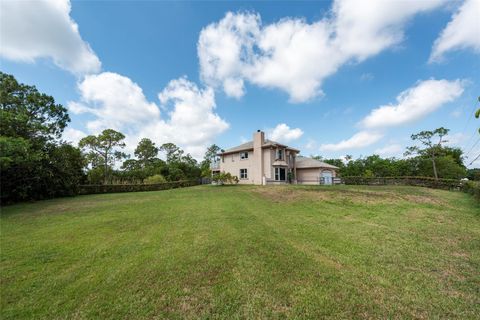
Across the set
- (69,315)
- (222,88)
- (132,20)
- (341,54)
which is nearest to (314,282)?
(69,315)

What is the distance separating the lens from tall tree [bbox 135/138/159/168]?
43.9 meters

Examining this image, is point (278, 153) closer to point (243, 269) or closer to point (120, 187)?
point (120, 187)

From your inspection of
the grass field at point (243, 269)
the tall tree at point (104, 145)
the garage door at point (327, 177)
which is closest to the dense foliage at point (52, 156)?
the tall tree at point (104, 145)

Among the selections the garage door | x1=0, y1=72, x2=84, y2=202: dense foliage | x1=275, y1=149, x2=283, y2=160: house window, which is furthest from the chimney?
x1=0, y1=72, x2=84, y2=202: dense foliage

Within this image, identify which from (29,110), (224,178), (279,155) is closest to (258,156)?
(279,155)

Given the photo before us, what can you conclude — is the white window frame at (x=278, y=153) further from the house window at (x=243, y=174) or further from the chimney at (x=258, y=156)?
the house window at (x=243, y=174)

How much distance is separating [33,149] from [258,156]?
20.5 meters

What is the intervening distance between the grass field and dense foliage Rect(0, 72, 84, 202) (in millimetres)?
8612

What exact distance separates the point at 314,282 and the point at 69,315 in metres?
3.60

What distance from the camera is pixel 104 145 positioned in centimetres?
3591

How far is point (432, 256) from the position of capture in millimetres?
4230

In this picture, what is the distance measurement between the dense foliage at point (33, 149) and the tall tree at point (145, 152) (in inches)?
926

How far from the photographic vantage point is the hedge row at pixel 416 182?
19.4 m

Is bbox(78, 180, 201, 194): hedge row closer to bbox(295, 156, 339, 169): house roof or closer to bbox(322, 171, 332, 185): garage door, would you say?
bbox(295, 156, 339, 169): house roof
